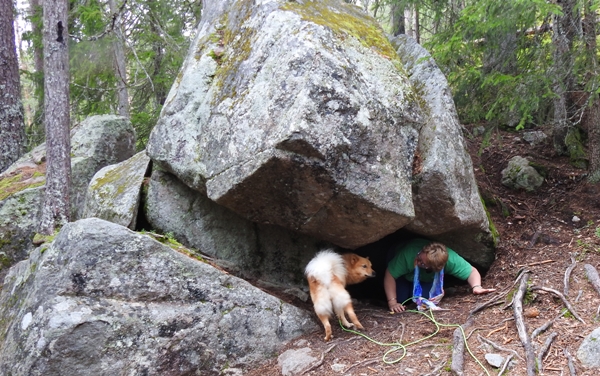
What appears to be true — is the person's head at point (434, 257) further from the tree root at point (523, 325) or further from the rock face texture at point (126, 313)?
the rock face texture at point (126, 313)

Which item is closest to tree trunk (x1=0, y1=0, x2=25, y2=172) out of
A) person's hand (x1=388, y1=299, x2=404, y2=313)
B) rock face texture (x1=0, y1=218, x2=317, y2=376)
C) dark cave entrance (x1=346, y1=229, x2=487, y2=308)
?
rock face texture (x1=0, y1=218, x2=317, y2=376)

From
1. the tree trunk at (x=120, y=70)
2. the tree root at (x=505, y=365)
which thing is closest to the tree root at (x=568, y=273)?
the tree root at (x=505, y=365)

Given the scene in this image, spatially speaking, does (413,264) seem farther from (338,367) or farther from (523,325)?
(338,367)

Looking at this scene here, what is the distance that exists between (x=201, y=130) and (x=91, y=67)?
5989mm

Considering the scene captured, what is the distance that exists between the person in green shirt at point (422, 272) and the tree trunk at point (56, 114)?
486cm

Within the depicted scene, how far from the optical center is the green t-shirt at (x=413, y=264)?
6098 mm

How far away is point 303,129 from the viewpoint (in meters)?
4.52

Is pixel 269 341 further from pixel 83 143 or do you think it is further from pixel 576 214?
pixel 83 143

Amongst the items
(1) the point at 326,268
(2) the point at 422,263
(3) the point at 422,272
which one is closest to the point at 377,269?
(3) the point at 422,272

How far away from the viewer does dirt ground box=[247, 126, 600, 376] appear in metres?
4.29

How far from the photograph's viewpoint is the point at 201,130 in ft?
19.1

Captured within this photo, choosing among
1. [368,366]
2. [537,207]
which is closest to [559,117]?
[537,207]

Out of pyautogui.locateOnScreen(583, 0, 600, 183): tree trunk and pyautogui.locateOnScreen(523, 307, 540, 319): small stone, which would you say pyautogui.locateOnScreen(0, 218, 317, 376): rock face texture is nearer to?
pyautogui.locateOnScreen(523, 307, 540, 319): small stone

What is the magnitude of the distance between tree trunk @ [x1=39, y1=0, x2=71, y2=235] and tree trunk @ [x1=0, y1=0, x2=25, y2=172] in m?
3.95
